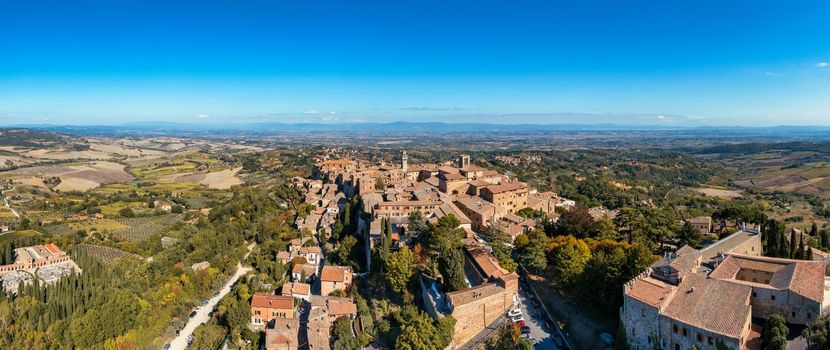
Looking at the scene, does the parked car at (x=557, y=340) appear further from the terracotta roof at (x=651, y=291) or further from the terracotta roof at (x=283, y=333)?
the terracotta roof at (x=283, y=333)

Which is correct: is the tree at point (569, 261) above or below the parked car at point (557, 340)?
above

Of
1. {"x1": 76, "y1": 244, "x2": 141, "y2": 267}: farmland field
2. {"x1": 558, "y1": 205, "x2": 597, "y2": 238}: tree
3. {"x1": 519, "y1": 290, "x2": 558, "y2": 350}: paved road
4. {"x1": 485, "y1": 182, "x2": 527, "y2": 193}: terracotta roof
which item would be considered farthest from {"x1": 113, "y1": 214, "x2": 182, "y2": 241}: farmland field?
{"x1": 558, "y1": 205, "x2": 597, "y2": 238}: tree

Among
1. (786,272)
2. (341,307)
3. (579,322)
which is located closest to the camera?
(786,272)

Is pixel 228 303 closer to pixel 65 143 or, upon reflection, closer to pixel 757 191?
pixel 757 191

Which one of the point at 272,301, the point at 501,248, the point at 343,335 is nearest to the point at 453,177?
the point at 501,248

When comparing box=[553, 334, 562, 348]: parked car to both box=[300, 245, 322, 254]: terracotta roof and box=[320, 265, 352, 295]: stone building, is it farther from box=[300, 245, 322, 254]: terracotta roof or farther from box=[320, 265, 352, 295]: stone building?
box=[300, 245, 322, 254]: terracotta roof

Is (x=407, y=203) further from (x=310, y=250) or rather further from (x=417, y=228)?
(x=310, y=250)

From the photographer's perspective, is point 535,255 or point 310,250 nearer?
point 535,255

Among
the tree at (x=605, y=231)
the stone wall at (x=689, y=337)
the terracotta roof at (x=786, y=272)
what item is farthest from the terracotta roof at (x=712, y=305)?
the tree at (x=605, y=231)
